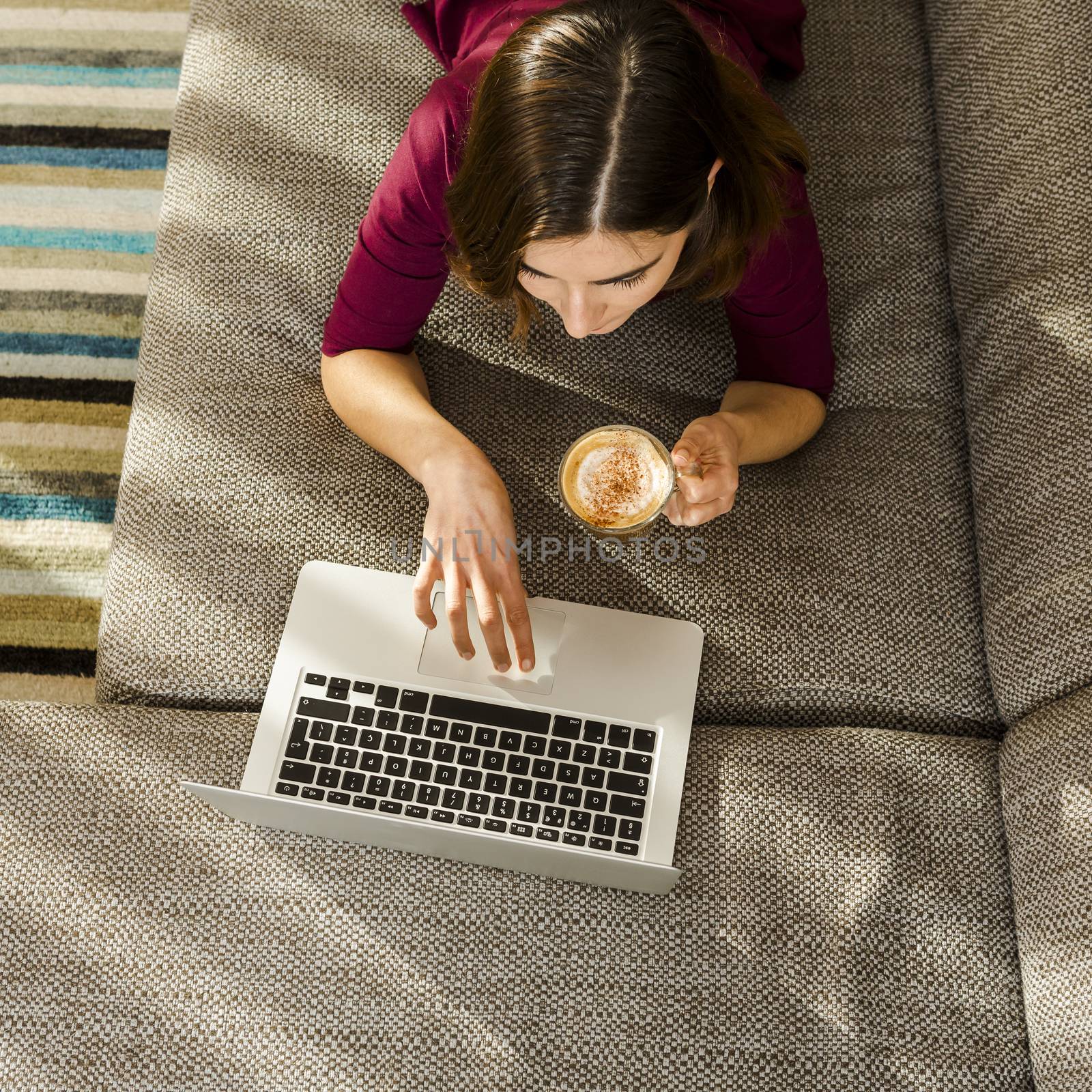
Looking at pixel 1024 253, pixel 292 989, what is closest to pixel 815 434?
pixel 1024 253

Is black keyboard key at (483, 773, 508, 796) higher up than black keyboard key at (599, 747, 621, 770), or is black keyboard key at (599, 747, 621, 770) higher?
black keyboard key at (599, 747, 621, 770)

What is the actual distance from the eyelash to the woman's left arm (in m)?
0.20

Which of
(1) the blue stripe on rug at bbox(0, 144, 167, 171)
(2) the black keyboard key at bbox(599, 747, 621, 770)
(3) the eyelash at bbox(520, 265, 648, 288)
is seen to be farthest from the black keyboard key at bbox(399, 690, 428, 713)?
(1) the blue stripe on rug at bbox(0, 144, 167, 171)

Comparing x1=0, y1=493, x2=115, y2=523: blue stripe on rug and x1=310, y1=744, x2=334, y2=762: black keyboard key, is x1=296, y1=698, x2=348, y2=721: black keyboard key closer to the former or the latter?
x1=310, y1=744, x2=334, y2=762: black keyboard key

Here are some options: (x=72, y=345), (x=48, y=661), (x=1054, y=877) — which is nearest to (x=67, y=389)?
(x=72, y=345)

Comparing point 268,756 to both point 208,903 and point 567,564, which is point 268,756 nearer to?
point 208,903

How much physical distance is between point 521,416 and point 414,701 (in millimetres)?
430

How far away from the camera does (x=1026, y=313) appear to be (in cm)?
A: 127

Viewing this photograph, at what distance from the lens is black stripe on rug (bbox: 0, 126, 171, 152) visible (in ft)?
6.70

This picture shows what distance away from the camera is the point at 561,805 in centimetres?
110

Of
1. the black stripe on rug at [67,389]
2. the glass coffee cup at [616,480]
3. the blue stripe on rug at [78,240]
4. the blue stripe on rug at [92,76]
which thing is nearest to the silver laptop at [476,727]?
the glass coffee cup at [616,480]

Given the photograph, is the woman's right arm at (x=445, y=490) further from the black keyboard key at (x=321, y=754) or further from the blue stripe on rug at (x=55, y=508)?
the blue stripe on rug at (x=55, y=508)

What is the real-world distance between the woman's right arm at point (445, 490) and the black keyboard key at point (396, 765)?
0.16 metres

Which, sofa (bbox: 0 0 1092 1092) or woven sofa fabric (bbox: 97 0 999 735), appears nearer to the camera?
sofa (bbox: 0 0 1092 1092)
